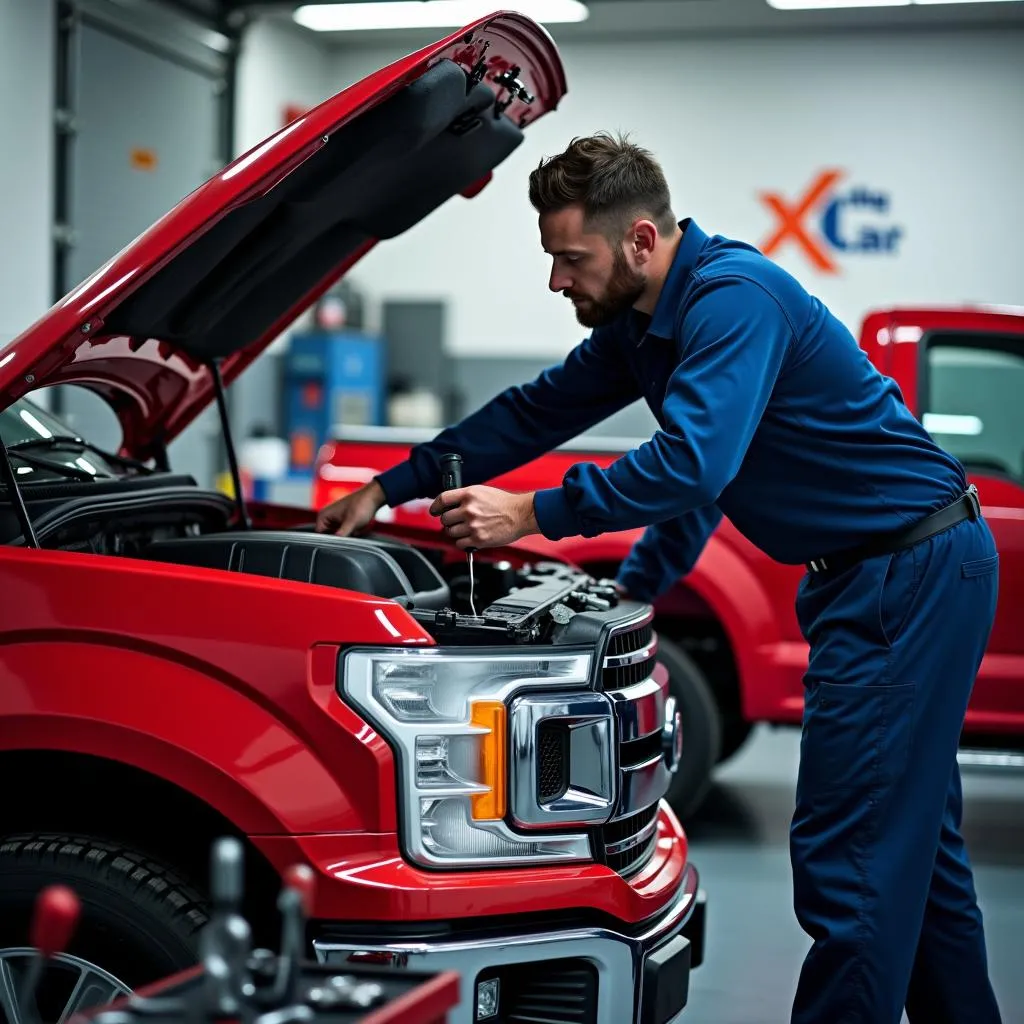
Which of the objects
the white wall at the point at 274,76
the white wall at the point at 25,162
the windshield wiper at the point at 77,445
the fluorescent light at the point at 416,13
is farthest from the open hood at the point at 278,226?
the fluorescent light at the point at 416,13

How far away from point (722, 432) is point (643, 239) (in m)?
0.41

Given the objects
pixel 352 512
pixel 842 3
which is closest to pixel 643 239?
pixel 352 512

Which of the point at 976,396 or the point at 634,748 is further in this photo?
the point at 976,396

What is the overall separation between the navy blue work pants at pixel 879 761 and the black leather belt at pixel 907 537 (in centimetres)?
1

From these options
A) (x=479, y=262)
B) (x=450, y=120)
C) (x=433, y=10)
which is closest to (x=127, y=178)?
(x=433, y=10)

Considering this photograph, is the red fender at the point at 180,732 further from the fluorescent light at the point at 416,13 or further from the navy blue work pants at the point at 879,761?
the fluorescent light at the point at 416,13

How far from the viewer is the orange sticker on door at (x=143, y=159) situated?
8.01 metres

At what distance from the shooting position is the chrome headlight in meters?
1.87

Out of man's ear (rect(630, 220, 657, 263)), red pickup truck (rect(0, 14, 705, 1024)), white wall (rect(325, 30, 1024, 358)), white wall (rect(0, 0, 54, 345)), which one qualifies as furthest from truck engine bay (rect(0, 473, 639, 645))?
white wall (rect(325, 30, 1024, 358))

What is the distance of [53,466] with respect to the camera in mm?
2553

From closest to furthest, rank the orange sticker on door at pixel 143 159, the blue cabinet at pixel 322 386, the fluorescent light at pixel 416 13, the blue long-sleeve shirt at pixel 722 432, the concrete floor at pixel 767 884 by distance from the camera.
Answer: the blue long-sleeve shirt at pixel 722 432, the concrete floor at pixel 767 884, the orange sticker on door at pixel 143 159, the fluorescent light at pixel 416 13, the blue cabinet at pixel 322 386

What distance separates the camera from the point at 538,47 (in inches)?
104

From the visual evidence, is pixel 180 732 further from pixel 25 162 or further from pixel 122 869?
pixel 25 162

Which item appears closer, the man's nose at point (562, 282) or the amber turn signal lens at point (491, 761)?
the amber turn signal lens at point (491, 761)
